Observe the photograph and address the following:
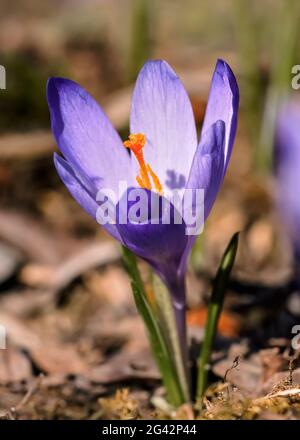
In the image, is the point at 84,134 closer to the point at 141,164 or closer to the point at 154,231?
the point at 141,164

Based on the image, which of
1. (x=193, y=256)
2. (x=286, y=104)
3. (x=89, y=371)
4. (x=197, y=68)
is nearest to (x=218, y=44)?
(x=197, y=68)

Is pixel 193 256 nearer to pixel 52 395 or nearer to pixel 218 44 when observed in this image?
pixel 52 395

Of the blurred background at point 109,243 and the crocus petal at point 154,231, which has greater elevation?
the crocus petal at point 154,231

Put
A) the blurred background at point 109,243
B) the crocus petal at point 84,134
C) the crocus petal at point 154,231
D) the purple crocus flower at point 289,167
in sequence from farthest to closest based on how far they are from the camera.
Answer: the purple crocus flower at point 289,167 → the blurred background at point 109,243 → the crocus petal at point 84,134 → the crocus petal at point 154,231

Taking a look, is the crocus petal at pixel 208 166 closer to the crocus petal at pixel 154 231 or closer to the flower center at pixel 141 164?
the crocus petal at pixel 154 231

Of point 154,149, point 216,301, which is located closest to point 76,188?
point 154,149

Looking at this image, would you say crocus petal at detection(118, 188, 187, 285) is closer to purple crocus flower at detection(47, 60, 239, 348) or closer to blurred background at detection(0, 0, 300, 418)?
purple crocus flower at detection(47, 60, 239, 348)

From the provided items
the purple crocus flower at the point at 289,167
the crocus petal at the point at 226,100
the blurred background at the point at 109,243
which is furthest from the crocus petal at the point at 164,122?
the purple crocus flower at the point at 289,167

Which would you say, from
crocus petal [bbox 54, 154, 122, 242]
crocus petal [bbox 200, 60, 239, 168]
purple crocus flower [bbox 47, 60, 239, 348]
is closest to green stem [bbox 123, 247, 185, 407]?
purple crocus flower [bbox 47, 60, 239, 348]
